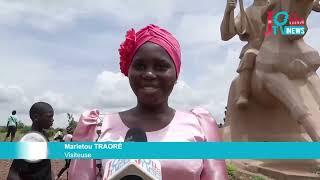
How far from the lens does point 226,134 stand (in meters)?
7.01

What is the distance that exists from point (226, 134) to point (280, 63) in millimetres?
1520

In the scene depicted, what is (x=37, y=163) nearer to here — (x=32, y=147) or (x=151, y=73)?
(x=32, y=147)

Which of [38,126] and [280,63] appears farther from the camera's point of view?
[280,63]

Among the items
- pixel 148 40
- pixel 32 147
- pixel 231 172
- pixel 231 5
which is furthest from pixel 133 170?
pixel 231 5

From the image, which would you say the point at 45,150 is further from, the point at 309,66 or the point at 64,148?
the point at 309,66

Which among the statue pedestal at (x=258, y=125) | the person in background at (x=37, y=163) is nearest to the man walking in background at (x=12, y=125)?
the statue pedestal at (x=258, y=125)

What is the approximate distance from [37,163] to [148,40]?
1.28 metres

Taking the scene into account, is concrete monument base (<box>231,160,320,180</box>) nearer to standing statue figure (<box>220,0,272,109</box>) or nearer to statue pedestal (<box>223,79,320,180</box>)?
statue pedestal (<box>223,79,320,180</box>)

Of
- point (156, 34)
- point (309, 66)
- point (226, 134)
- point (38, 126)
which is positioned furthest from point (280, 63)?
point (156, 34)

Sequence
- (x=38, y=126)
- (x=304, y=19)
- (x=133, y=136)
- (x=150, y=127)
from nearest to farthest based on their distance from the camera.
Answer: (x=133, y=136) < (x=150, y=127) < (x=38, y=126) < (x=304, y=19)

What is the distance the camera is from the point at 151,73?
5.04 ft

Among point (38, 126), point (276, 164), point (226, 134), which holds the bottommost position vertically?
point (38, 126)

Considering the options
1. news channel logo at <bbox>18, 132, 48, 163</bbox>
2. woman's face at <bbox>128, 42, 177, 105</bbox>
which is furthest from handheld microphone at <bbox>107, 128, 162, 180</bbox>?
news channel logo at <bbox>18, 132, 48, 163</bbox>

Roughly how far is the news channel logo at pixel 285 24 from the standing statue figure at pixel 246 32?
0.16 m
